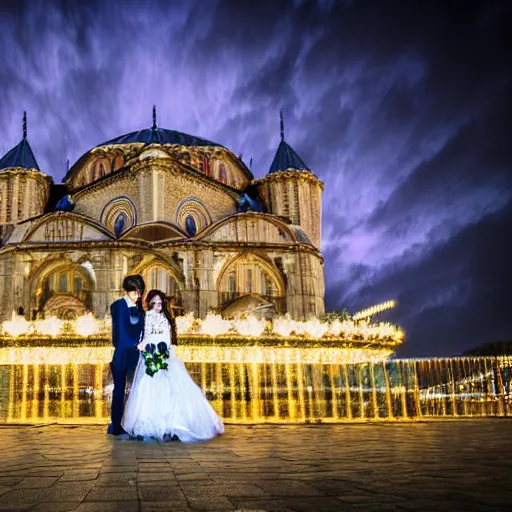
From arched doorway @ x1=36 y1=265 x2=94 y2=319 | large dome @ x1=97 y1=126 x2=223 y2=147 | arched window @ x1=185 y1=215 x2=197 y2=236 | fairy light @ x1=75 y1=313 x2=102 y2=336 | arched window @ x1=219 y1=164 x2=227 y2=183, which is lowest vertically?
fairy light @ x1=75 y1=313 x2=102 y2=336

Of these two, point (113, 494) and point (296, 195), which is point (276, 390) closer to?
point (113, 494)

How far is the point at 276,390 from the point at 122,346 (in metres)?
6.50

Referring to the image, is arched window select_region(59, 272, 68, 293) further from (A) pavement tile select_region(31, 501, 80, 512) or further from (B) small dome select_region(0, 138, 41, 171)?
(A) pavement tile select_region(31, 501, 80, 512)

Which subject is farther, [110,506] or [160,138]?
[160,138]

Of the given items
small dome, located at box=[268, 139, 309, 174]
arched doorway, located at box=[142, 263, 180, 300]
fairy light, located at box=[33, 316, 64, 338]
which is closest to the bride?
fairy light, located at box=[33, 316, 64, 338]

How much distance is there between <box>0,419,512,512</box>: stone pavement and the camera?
3.87m

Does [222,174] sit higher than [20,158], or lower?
lower

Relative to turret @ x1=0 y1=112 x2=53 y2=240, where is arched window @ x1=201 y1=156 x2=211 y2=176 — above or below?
above

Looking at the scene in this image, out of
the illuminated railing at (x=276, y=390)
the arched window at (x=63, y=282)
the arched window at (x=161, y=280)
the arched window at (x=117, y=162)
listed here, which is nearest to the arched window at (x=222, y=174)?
the arched window at (x=117, y=162)

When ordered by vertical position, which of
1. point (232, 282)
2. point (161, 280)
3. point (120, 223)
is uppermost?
point (120, 223)

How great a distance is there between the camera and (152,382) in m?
8.98

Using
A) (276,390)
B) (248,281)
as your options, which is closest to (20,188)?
(248,281)

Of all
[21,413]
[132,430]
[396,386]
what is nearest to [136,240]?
[21,413]

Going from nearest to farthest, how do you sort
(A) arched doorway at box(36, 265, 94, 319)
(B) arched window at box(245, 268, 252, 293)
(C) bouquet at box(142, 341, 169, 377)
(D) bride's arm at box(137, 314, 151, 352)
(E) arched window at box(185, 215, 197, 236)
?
(C) bouquet at box(142, 341, 169, 377), (D) bride's arm at box(137, 314, 151, 352), (A) arched doorway at box(36, 265, 94, 319), (B) arched window at box(245, 268, 252, 293), (E) arched window at box(185, 215, 197, 236)
